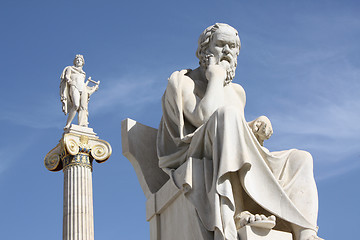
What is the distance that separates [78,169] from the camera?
71.5 feet

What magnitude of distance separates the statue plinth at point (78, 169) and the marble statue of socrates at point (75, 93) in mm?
675

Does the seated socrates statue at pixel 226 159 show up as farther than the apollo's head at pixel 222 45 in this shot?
No

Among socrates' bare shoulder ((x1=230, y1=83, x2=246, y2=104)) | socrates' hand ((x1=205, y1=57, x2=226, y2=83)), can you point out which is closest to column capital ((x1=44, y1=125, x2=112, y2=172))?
socrates' bare shoulder ((x1=230, y1=83, x2=246, y2=104))

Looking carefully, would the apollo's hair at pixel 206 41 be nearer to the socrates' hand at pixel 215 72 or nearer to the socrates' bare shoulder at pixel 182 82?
the socrates' hand at pixel 215 72

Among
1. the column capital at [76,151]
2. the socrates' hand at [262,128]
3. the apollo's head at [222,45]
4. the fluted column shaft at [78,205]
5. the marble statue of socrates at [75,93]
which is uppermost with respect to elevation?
the marble statue of socrates at [75,93]

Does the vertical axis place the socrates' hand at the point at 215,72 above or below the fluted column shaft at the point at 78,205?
below

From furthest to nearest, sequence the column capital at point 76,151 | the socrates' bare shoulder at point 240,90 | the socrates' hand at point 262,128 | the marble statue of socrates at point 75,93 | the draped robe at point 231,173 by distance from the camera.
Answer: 1. the marble statue of socrates at point 75,93
2. the column capital at point 76,151
3. the socrates' bare shoulder at point 240,90
4. the socrates' hand at point 262,128
5. the draped robe at point 231,173

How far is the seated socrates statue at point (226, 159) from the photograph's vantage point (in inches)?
267

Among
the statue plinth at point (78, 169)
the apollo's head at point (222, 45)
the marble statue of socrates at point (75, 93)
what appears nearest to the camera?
the apollo's head at point (222, 45)

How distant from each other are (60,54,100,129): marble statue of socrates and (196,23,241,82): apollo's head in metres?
16.0

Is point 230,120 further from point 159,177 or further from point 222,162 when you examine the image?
point 159,177

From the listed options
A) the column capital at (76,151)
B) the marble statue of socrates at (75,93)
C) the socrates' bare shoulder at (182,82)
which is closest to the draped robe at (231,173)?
the socrates' bare shoulder at (182,82)

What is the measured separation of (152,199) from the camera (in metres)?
8.10

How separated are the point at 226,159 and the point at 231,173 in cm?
20
